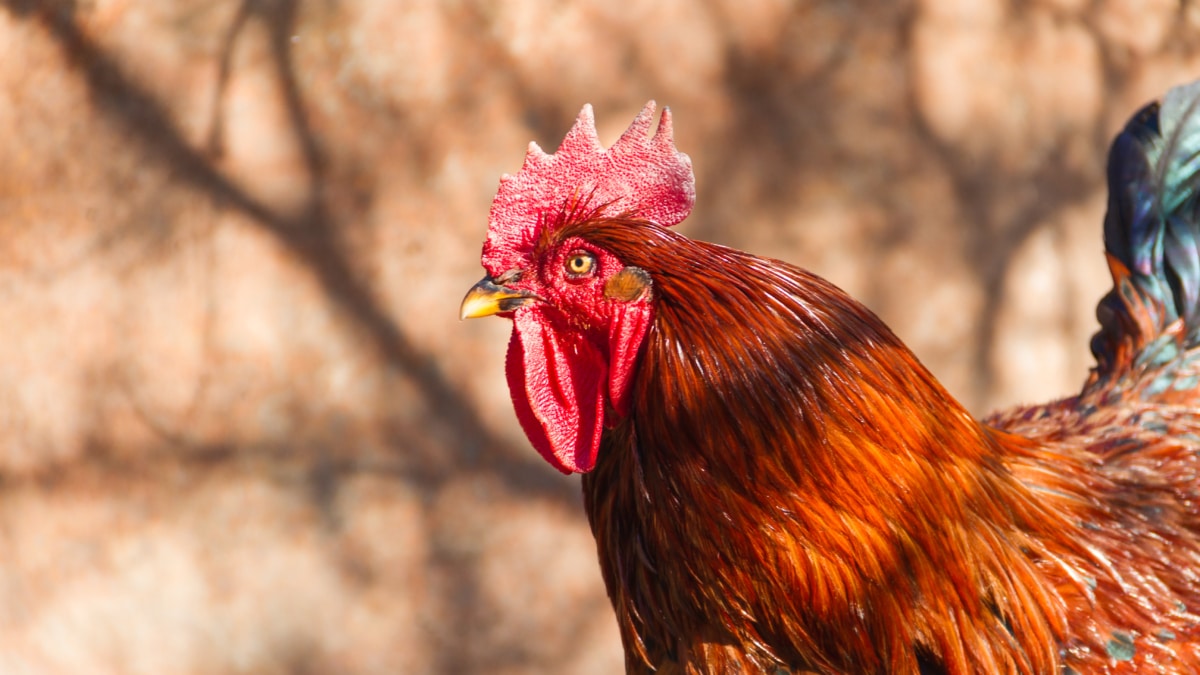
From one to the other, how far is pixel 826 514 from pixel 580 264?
2.16 feet

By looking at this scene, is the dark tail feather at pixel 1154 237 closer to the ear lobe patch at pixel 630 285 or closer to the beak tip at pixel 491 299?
the ear lobe patch at pixel 630 285

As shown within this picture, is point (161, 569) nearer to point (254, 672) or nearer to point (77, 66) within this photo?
point (254, 672)

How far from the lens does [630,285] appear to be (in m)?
1.83

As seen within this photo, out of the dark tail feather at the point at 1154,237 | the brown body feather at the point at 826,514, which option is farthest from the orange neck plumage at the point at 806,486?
the dark tail feather at the point at 1154,237

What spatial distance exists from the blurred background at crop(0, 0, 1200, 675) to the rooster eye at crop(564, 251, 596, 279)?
136 centimetres

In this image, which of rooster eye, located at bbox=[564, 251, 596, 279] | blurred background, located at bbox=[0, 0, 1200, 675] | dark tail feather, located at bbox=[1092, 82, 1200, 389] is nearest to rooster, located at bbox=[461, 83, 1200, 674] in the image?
rooster eye, located at bbox=[564, 251, 596, 279]

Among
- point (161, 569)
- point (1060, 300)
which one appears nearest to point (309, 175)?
point (161, 569)

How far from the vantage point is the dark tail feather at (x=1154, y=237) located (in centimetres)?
258

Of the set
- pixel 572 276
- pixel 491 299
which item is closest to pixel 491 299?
pixel 491 299

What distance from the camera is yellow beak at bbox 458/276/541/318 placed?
1.89 m

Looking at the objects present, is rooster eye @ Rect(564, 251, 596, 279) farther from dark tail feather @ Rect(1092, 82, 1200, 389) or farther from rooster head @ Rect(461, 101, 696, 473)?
dark tail feather @ Rect(1092, 82, 1200, 389)

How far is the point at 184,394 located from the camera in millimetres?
3299

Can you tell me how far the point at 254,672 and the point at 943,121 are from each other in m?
3.01

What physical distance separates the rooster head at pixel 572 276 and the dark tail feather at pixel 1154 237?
140 cm
